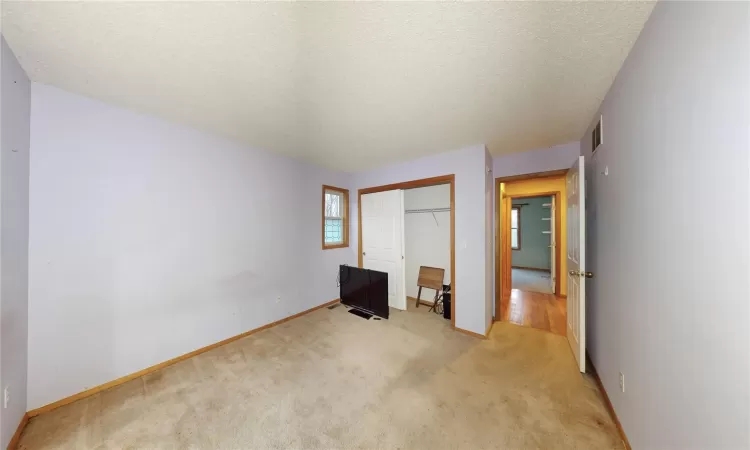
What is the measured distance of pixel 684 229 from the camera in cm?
97

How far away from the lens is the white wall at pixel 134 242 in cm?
174

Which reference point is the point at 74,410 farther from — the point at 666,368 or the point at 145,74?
the point at 666,368

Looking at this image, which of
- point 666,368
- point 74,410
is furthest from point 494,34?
point 74,410

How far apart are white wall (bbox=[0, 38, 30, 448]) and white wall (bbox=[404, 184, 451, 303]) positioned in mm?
4130

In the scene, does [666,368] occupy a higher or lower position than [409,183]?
lower

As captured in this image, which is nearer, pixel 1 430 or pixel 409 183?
pixel 1 430

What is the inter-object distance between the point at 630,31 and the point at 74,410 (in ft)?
14.1

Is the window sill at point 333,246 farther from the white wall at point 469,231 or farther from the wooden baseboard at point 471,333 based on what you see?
the wooden baseboard at point 471,333

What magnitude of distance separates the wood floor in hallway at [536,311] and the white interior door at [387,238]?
5.27 ft

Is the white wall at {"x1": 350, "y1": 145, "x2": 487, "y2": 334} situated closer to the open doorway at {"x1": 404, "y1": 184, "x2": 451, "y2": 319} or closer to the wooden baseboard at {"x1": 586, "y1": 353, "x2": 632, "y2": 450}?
the open doorway at {"x1": 404, "y1": 184, "x2": 451, "y2": 319}

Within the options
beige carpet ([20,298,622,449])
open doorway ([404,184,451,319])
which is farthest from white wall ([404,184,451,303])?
beige carpet ([20,298,622,449])

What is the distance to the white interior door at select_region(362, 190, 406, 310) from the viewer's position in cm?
384

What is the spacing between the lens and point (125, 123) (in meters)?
2.06

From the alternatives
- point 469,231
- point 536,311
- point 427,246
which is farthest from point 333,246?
point 536,311
